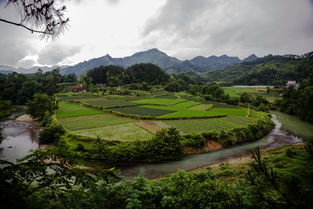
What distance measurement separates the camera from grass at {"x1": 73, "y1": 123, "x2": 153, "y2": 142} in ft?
86.2

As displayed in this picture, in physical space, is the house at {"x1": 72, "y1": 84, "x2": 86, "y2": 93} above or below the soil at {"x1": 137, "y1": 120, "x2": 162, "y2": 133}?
above

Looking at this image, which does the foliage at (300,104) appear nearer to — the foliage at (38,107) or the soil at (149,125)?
the soil at (149,125)

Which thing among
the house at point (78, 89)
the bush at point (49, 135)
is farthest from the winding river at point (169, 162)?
the house at point (78, 89)

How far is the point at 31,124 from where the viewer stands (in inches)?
1531

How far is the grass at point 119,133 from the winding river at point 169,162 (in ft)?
20.1

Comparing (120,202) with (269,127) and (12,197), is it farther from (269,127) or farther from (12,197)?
(269,127)

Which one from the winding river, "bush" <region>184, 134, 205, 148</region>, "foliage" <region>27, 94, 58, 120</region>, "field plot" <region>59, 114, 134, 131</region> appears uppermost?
"foliage" <region>27, 94, 58, 120</region>

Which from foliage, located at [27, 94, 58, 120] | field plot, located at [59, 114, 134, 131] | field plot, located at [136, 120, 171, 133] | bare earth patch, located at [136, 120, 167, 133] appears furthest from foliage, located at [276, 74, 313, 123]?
foliage, located at [27, 94, 58, 120]

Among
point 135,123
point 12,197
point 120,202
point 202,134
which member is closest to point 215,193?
point 120,202

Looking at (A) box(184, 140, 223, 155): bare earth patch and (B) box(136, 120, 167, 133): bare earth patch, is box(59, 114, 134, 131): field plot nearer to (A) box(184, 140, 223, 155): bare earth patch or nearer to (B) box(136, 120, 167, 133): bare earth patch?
(B) box(136, 120, 167, 133): bare earth patch

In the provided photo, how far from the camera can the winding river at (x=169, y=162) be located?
794 inches

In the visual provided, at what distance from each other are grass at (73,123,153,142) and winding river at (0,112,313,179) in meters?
6.12

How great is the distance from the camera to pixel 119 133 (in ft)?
93.2

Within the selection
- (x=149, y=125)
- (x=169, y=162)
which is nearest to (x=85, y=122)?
(x=149, y=125)
